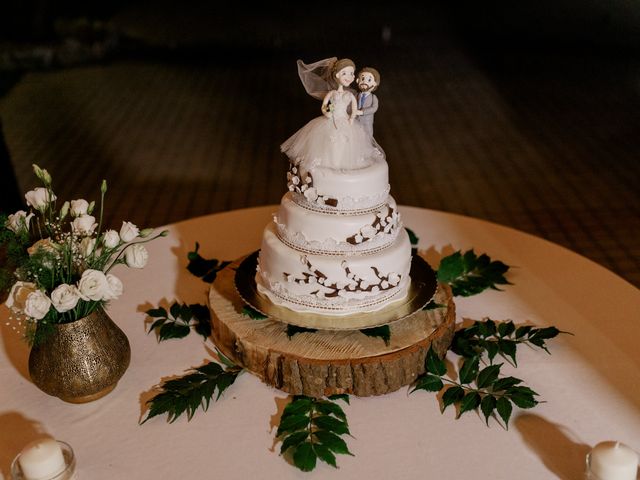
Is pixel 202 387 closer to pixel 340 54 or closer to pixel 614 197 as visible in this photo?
pixel 614 197

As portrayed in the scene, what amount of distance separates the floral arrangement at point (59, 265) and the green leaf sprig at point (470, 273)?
2.78ft

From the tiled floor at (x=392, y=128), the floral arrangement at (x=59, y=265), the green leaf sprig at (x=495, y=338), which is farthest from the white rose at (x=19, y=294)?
the tiled floor at (x=392, y=128)

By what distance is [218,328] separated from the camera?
1.59 m

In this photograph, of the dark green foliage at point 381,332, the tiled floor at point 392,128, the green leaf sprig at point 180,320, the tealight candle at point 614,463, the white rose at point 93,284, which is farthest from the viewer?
the tiled floor at point 392,128

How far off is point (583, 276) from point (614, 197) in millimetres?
1656

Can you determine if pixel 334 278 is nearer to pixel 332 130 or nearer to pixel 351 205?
pixel 351 205

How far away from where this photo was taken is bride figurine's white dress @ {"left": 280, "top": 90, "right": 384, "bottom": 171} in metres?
1.41

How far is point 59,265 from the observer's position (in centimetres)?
131

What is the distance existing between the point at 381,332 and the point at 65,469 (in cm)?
70

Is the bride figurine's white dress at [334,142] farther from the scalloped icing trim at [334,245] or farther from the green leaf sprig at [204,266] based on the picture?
the green leaf sprig at [204,266]

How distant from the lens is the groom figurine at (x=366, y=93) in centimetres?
140

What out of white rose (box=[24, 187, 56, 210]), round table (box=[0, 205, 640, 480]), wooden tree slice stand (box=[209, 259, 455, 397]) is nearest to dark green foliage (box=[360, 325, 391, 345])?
wooden tree slice stand (box=[209, 259, 455, 397])

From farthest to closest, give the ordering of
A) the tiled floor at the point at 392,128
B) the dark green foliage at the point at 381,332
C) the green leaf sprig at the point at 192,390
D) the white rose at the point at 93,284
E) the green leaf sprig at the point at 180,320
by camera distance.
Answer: the tiled floor at the point at 392,128 < the green leaf sprig at the point at 180,320 < the dark green foliage at the point at 381,332 < the green leaf sprig at the point at 192,390 < the white rose at the point at 93,284

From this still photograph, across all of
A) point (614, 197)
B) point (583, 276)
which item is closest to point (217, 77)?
point (614, 197)
